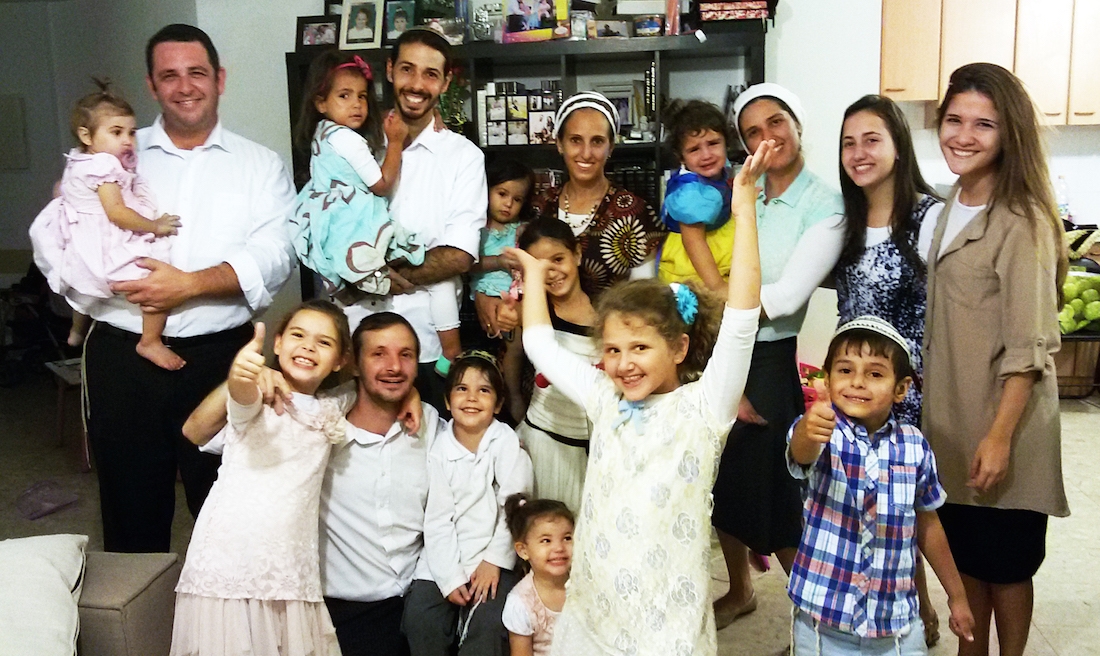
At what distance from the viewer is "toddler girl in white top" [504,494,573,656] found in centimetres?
209

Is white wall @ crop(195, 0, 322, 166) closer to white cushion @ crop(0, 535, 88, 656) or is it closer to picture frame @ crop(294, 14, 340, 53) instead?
picture frame @ crop(294, 14, 340, 53)

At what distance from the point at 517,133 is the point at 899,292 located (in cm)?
247

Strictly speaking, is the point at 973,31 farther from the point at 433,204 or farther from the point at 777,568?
the point at 433,204

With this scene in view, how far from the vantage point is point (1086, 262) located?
4887mm

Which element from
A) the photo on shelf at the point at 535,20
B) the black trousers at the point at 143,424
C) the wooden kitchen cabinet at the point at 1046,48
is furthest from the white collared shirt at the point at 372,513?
the wooden kitchen cabinet at the point at 1046,48

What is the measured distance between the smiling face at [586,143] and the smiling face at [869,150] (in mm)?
636

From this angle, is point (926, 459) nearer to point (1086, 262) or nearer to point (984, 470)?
point (984, 470)

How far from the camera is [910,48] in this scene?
14.9 feet

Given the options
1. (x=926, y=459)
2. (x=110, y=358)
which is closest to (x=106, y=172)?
(x=110, y=358)

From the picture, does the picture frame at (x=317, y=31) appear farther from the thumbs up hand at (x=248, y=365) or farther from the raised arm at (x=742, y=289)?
the raised arm at (x=742, y=289)

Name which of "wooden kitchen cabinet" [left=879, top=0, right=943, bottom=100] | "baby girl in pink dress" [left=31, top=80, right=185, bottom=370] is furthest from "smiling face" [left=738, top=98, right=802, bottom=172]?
"wooden kitchen cabinet" [left=879, top=0, right=943, bottom=100]

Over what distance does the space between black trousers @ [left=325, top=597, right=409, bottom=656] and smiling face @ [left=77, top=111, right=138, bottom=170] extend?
1251mm

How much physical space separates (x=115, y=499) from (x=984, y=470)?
210 centimetres

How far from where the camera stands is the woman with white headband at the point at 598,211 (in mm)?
2375
